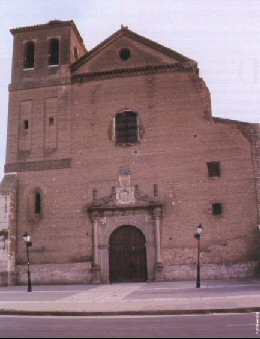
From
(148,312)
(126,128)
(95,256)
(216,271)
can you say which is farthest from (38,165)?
(148,312)

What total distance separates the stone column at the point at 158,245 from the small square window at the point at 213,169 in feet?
9.85

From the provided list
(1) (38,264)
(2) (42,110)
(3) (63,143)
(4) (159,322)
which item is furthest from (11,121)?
(4) (159,322)

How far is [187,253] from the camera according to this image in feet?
64.7

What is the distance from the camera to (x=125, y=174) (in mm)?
21062

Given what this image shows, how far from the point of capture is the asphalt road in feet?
23.9

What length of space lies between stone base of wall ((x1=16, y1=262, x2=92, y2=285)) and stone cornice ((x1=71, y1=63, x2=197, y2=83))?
9701 millimetres

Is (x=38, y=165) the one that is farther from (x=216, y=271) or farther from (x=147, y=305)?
(x=147, y=305)

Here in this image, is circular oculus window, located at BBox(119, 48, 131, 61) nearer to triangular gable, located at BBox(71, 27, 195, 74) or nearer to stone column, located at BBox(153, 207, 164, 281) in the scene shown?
triangular gable, located at BBox(71, 27, 195, 74)

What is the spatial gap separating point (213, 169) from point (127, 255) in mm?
5790

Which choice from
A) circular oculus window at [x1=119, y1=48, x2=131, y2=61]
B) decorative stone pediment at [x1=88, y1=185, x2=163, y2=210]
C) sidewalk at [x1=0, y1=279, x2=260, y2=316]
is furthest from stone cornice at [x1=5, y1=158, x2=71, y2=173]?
sidewalk at [x1=0, y1=279, x2=260, y2=316]

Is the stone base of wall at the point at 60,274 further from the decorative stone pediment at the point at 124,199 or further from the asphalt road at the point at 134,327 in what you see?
the asphalt road at the point at 134,327

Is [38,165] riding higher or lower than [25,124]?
lower

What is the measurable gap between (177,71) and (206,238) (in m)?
8.67

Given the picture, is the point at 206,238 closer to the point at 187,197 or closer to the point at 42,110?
the point at 187,197
